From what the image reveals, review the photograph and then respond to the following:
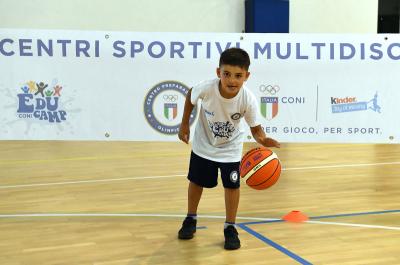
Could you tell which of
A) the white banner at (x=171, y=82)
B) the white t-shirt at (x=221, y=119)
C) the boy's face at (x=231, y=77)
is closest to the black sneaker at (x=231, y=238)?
the white t-shirt at (x=221, y=119)

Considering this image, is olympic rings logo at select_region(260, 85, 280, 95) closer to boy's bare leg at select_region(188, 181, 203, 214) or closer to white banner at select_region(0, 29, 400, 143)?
white banner at select_region(0, 29, 400, 143)

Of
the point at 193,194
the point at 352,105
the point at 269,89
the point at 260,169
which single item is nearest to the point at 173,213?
the point at 193,194

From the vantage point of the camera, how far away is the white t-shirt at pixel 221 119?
12.0 feet

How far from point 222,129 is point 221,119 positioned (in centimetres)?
7

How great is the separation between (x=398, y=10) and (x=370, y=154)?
22.5 feet

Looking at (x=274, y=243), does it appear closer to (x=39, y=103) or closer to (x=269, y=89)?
(x=269, y=89)

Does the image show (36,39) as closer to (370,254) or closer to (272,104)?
(272,104)

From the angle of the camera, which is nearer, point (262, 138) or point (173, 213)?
point (262, 138)

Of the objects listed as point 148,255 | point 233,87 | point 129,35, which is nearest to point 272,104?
point 129,35

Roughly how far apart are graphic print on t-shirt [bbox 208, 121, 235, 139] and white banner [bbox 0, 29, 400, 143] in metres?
1.72

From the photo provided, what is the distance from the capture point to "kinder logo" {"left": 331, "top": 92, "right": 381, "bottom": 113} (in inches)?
217

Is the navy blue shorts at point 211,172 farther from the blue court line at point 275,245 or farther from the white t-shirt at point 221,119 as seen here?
the blue court line at point 275,245

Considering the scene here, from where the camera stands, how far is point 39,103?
208 inches

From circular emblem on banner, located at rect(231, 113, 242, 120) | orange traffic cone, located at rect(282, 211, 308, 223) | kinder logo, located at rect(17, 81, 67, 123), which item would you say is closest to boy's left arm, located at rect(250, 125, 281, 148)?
circular emblem on banner, located at rect(231, 113, 242, 120)
